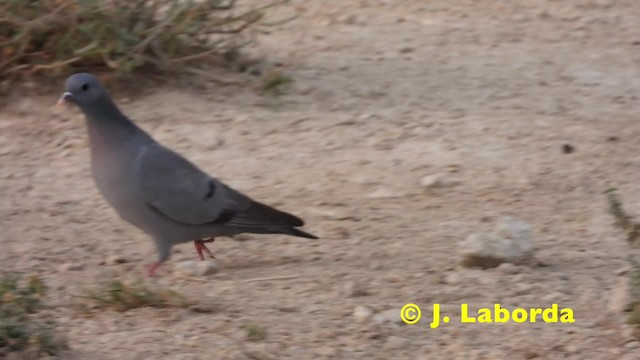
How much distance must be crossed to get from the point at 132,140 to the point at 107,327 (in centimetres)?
85

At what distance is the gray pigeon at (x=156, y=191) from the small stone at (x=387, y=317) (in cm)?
64

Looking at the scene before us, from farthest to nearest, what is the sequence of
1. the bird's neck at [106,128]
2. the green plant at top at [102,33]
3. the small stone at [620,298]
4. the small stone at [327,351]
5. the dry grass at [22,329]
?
1. the green plant at top at [102,33]
2. the bird's neck at [106,128]
3. the small stone at [620,298]
4. the small stone at [327,351]
5. the dry grass at [22,329]

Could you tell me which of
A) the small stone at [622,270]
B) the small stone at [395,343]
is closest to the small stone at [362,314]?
the small stone at [395,343]

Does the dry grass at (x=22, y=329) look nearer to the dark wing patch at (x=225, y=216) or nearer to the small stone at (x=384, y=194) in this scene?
the dark wing patch at (x=225, y=216)

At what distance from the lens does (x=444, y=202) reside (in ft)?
17.7

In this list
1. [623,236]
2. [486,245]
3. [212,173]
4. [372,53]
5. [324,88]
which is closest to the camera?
[486,245]

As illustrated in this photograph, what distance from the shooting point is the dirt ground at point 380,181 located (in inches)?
165

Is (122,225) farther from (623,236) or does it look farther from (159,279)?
(623,236)

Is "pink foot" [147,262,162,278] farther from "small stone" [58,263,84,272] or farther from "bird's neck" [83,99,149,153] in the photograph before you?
"bird's neck" [83,99,149,153]

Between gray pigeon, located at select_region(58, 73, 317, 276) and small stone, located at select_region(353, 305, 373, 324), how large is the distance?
594 millimetres

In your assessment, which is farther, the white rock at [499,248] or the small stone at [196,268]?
the small stone at [196,268]

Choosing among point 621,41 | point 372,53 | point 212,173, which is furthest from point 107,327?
point 621,41

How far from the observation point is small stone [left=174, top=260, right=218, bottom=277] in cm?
476

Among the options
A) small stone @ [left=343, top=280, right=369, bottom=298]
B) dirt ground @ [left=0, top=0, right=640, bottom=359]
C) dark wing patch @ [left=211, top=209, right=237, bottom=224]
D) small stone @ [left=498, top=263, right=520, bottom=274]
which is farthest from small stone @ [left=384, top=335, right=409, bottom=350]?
dark wing patch @ [left=211, top=209, right=237, bottom=224]
